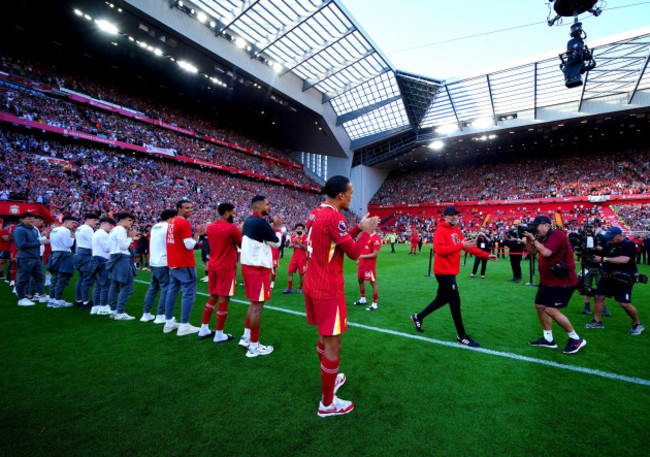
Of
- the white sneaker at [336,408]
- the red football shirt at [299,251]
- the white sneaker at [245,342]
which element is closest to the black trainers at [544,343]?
the white sneaker at [336,408]

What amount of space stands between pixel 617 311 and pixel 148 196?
27.6m

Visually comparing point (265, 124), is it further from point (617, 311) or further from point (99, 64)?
point (617, 311)

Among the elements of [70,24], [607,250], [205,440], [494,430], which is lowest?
[205,440]

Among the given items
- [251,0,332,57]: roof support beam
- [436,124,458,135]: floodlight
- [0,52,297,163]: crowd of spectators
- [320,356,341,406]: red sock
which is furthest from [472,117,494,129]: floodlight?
[320,356,341,406]: red sock

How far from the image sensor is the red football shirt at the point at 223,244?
4.14 metres

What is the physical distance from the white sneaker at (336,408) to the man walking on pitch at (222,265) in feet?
6.98

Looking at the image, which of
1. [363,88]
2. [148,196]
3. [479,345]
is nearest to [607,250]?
[479,345]

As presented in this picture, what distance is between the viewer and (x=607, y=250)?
4.66 metres

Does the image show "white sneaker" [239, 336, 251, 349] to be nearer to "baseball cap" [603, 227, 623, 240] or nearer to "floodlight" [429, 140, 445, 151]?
"baseball cap" [603, 227, 623, 240]

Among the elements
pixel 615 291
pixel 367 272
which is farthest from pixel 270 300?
pixel 615 291

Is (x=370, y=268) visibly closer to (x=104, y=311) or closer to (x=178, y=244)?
(x=178, y=244)

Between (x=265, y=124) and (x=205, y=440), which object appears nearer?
(x=205, y=440)

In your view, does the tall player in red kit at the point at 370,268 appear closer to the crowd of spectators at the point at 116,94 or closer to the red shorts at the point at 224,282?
the red shorts at the point at 224,282

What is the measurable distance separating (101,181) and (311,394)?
1016 inches
